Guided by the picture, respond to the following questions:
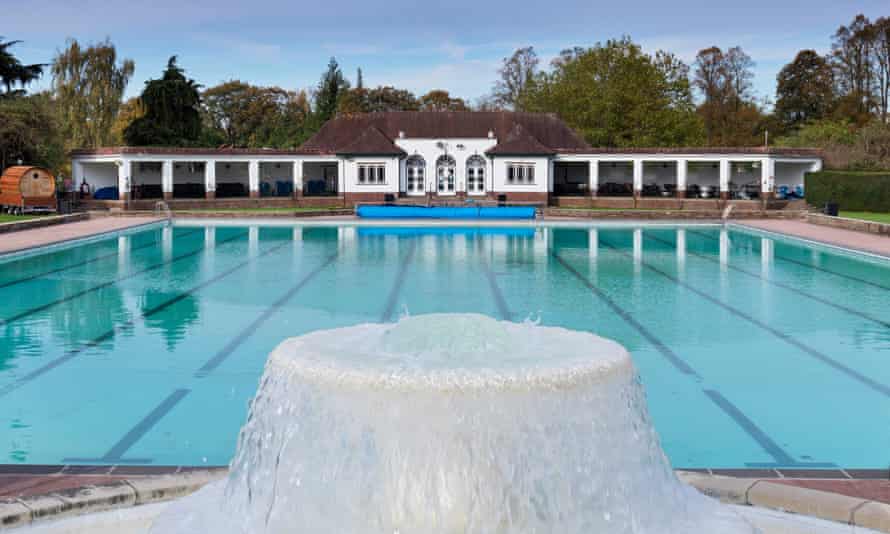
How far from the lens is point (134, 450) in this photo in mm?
6961

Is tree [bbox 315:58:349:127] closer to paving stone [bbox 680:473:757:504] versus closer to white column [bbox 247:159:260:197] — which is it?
white column [bbox 247:159:260:197]

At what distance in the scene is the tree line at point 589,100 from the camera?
49125 mm

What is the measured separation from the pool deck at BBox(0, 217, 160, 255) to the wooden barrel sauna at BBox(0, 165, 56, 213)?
5.32 feet

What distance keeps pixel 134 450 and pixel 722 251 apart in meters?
18.8

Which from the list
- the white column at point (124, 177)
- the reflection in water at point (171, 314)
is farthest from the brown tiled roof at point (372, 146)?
the reflection in water at point (171, 314)

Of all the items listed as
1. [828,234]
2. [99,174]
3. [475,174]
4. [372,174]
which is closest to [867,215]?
[828,234]

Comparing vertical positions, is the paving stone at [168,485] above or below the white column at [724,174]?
below

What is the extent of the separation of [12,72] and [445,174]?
19295 millimetres

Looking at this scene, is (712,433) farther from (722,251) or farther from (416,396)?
(722,251)

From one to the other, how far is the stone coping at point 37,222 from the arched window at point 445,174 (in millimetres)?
17292

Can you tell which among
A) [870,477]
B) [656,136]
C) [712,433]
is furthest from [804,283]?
[656,136]

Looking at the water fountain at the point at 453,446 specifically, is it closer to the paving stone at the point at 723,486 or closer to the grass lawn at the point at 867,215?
the paving stone at the point at 723,486

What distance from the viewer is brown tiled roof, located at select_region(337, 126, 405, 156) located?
4253 cm

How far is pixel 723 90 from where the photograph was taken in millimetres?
63219
